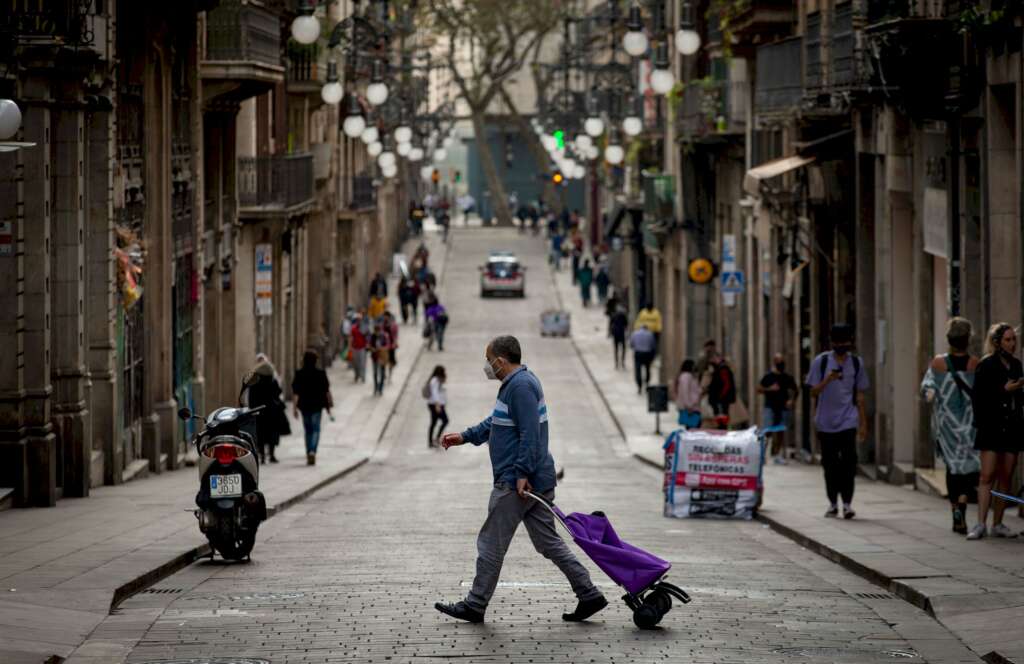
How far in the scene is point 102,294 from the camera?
23344 mm

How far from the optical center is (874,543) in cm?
1670

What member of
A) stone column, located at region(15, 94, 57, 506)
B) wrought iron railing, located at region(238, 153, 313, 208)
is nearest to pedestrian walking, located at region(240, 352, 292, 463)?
stone column, located at region(15, 94, 57, 506)

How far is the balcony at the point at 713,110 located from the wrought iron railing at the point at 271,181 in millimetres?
8300

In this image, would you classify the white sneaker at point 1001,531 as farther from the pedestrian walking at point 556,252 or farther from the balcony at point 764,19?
the pedestrian walking at point 556,252

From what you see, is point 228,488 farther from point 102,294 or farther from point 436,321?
point 436,321

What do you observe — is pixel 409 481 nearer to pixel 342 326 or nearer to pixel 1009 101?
pixel 1009 101

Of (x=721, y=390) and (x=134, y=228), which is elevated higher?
(x=134, y=228)

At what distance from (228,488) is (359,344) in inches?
1391

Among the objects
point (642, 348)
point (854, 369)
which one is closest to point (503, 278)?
point (642, 348)

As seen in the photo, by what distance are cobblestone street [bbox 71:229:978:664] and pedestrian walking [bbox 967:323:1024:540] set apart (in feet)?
4.79

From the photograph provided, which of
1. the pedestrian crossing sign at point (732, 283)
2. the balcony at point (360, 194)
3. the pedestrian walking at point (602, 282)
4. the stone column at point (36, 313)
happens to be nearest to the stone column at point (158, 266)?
the stone column at point (36, 313)

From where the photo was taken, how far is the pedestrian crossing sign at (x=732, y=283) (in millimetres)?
38406

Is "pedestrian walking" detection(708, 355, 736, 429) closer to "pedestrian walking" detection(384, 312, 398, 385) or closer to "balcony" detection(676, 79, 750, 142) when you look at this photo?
"balcony" detection(676, 79, 750, 142)

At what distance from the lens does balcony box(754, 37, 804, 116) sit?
104 ft
